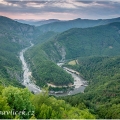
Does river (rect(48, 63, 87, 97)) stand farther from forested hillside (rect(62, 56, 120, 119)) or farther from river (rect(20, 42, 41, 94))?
river (rect(20, 42, 41, 94))

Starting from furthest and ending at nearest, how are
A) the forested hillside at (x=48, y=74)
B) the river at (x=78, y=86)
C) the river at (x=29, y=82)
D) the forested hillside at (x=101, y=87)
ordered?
the forested hillside at (x=48, y=74) < the river at (x=29, y=82) < the river at (x=78, y=86) < the forested hillside at (x=101, y=87)

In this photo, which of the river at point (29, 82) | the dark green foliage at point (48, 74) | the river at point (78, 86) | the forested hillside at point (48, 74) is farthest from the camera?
the dark green foliage at point (48, 74)

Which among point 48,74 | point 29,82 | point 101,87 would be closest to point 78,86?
point 101,87

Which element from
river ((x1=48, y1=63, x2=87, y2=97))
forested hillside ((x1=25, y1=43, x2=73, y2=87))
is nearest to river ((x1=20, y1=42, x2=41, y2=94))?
forested hillside ((x1=25, y1=43, x2=73, y2=87))

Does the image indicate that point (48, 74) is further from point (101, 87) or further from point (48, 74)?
point (101, 87)

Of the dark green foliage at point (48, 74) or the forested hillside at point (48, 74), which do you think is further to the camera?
the dark green foliage at point (48, 74)

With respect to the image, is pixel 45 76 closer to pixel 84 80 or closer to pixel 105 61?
pixel 84 80

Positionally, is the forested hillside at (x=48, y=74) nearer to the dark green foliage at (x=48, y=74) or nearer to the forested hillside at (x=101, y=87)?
the dark green foliage at (x=48, y=74)

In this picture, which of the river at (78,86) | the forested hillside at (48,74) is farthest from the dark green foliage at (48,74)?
the river at (78,86)

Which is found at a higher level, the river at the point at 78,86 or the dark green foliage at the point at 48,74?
the dark green foliage at the point at 48,74
